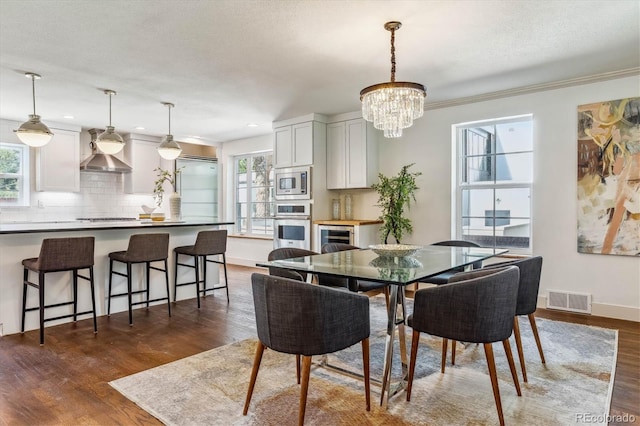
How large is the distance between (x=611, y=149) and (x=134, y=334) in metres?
4.83

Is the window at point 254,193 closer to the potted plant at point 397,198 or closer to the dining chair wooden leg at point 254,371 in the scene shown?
the potted plant at point 397,198

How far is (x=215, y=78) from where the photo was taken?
4.00 meters

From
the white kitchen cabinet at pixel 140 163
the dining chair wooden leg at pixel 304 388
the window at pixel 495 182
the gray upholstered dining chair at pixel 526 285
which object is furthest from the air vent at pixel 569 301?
the white kitchen cabinet at pixel 140 163

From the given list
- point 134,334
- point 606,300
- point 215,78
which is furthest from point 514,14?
point 134,334

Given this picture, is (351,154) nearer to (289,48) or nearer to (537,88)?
(537,88)

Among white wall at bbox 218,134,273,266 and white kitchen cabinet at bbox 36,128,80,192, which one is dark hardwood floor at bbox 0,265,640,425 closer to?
white wall at bbox 218,134,273,266

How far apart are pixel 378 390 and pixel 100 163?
579 centimetres

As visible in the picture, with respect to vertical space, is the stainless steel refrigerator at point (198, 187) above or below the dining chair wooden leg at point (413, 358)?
above

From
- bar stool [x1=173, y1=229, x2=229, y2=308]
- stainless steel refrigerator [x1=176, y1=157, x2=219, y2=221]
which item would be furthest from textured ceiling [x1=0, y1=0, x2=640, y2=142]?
stainless steel refrigerator [x1=176, y1=157, x2=219, y2=221]

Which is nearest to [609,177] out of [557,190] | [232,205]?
[557,190]

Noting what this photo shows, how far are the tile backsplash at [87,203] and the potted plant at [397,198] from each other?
438cm

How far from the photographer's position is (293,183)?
579 centimetres

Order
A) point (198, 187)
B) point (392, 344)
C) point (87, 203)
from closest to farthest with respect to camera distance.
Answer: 1. point (392, 344)
2. point (87, 203)
3. point (198, 187)

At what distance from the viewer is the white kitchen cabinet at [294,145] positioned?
18.4 ft
